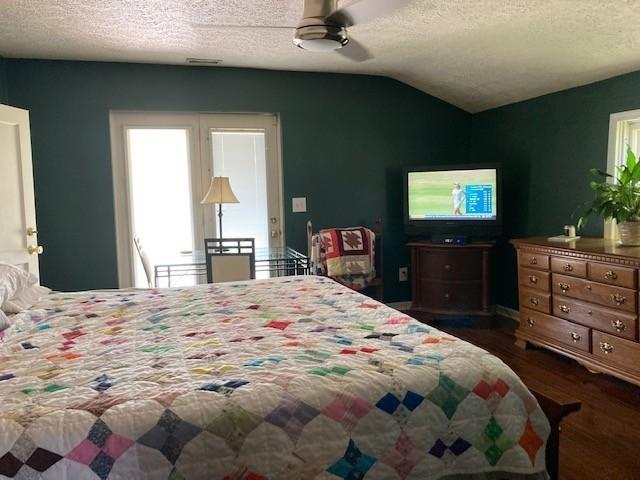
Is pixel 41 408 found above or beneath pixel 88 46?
beneath

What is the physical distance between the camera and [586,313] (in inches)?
129

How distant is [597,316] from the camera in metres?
3.20

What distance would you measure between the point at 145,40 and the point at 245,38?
682mm

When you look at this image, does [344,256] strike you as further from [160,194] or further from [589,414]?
[589,414]

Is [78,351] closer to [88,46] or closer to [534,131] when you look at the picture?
[88,46]

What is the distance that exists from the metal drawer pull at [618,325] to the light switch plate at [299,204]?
261 centimetres

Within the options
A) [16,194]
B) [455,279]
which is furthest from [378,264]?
[16,194]

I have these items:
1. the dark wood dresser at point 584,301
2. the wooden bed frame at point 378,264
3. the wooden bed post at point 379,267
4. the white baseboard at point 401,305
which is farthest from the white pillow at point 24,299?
the white baseboard at point 401,305

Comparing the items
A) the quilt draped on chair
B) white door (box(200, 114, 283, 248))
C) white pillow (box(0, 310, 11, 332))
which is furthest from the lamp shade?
white pillow (box(0, 310, 11, 332))

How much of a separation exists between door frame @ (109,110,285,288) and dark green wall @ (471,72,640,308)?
2.44m

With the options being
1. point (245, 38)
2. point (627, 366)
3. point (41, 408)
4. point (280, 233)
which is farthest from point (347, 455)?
point (280, 233)

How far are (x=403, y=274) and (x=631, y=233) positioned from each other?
218cm

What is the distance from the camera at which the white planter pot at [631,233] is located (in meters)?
3.25

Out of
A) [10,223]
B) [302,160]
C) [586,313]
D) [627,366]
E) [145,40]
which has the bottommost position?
[627,366]
